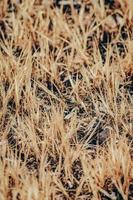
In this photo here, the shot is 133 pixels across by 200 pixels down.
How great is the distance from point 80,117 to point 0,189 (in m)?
0.48

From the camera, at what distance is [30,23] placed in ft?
6.75

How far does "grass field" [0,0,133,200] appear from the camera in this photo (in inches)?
54.9

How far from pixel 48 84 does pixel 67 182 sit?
20.7 inches

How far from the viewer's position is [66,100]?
1759 mm

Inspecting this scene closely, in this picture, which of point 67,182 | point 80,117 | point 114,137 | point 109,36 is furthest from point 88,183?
point 109,36

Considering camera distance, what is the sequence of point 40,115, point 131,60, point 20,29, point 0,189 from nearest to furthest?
point 0,189 → point 40,115 → point 131,60 → point 20,29

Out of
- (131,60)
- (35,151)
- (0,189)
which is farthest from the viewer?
(131,60)

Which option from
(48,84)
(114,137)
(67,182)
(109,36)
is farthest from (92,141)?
(109,36)

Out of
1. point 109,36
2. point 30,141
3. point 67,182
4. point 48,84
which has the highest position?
point 109,36

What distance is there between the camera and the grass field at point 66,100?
4.58 ft

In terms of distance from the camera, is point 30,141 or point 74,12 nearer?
point 30,141

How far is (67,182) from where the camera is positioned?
1.44m

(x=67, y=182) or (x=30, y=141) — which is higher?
(x=30, y=141)

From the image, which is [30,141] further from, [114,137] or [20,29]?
[20,29]
